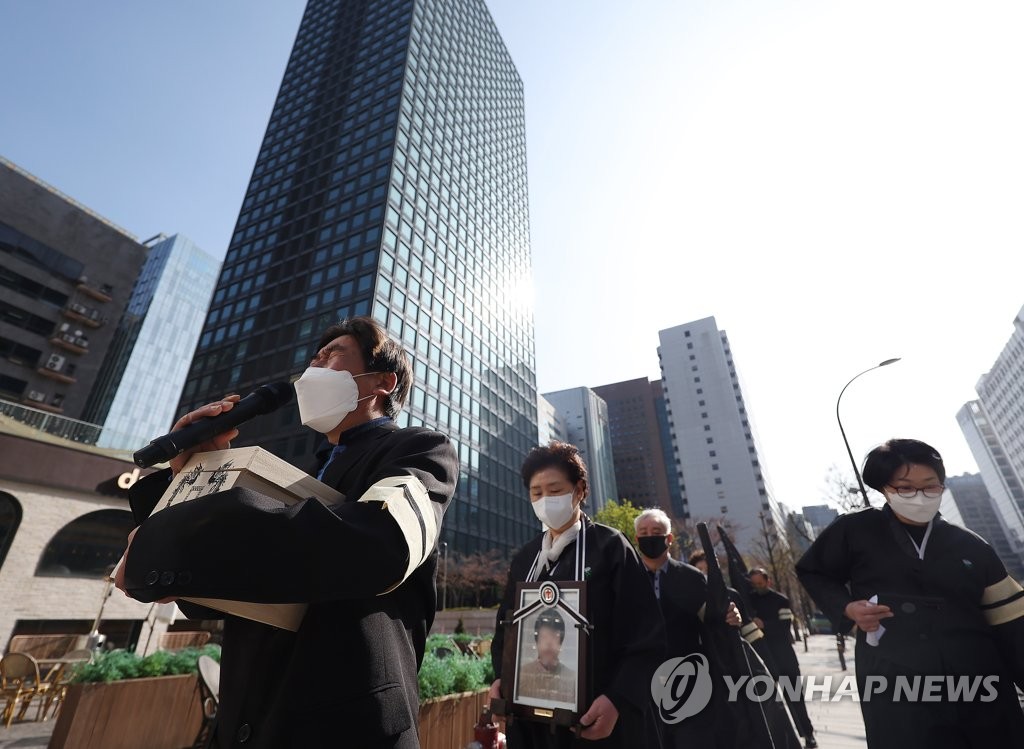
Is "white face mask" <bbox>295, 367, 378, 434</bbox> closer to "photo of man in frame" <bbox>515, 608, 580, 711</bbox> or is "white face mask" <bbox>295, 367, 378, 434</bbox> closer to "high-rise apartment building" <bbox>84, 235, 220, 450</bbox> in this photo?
"photo of man in frame" <bbox>515, 608, 580, 711</bbox>

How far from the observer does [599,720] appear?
6.93ft

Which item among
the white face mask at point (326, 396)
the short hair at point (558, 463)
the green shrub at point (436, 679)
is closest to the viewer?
the white face mask at point (326, 396)

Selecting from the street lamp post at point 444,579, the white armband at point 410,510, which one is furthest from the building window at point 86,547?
the street lamp post at point 444,579

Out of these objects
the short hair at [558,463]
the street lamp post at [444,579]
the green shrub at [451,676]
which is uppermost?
the street lamp post at [444,579]

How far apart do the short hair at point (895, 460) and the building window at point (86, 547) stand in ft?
65.8

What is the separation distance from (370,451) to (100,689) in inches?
256

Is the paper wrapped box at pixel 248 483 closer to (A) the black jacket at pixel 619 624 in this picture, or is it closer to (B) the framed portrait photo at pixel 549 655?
(B) the framed portrait photo at pixel 549 655

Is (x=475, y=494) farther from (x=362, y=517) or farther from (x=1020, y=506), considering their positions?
(x=1020, y=506)

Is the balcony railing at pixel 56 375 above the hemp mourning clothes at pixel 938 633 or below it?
above

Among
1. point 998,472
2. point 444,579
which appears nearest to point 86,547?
point 444,579

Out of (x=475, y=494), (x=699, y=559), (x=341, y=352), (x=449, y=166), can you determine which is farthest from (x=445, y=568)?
(x=449, y=166)

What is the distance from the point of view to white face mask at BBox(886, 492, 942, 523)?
2869mm

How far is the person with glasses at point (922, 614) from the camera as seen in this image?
238 centimetres

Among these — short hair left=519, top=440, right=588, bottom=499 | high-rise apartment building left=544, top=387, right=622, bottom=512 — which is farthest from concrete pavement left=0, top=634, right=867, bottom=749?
high-rise apartment building left=544, top=387, right=622, bottom=512
